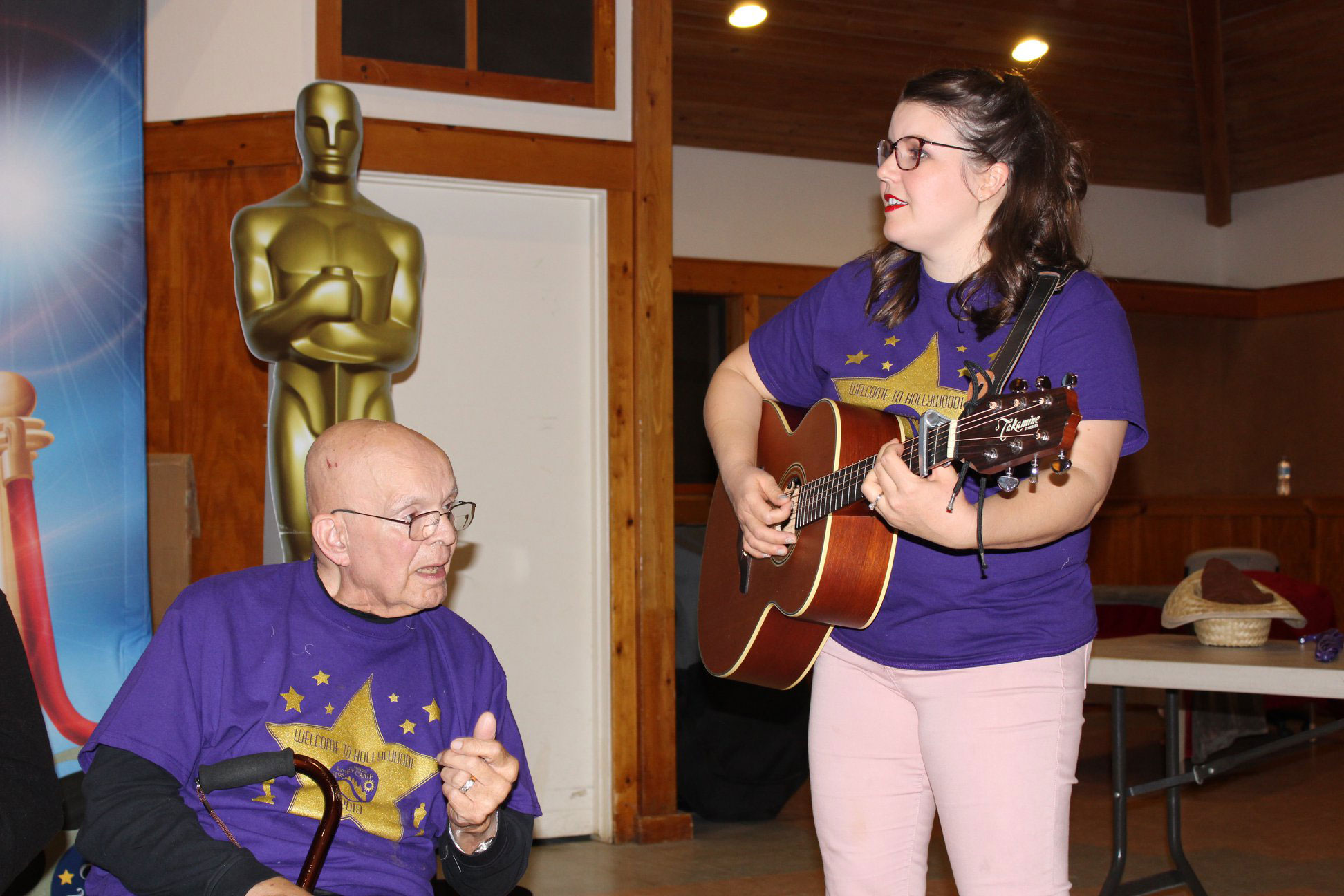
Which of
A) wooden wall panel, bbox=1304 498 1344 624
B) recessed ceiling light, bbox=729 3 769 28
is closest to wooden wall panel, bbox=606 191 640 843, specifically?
recessed ceiling light, bbox=729 3 769 28

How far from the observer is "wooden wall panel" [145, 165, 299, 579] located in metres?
3.90

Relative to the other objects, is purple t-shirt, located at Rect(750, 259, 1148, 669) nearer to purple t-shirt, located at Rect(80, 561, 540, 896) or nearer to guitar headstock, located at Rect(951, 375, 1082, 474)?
guitar headstock, located at Rect(951, 375, 1082, 474)

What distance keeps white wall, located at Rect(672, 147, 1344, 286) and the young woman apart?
6.52 m

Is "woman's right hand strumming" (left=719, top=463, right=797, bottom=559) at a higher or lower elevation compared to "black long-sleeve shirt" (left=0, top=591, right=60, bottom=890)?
higher

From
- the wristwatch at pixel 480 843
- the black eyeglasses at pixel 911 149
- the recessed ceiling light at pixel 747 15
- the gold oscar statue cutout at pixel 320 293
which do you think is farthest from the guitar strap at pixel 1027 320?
the recessed ceiling light at pixel 747 15

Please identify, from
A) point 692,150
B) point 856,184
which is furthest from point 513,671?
point 856,184

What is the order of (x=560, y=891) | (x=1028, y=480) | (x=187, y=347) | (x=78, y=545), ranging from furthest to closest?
1. (x=187, y=347)
2. (x=560, y=891)
3. (x=78, y=545)
4. (x=1028, y=480)

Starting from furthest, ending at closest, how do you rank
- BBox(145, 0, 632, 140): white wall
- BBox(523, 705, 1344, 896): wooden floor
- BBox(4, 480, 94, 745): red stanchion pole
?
1. BBox(145, 0, 632, 140): white wall
2. BBox(523, 705, 1344, 896): wooden floor
3. BBox(4, 480, 94, 745): red stanchion pole

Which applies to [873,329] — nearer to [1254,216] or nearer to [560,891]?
[560,891]

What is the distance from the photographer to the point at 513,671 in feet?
13.4

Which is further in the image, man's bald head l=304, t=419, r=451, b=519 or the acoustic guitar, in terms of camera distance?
man's bald head l=304, t=419, r=451, b=519

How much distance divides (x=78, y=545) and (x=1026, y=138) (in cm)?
246

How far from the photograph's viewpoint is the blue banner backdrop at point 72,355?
3049 mm

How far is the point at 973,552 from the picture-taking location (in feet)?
5.27
